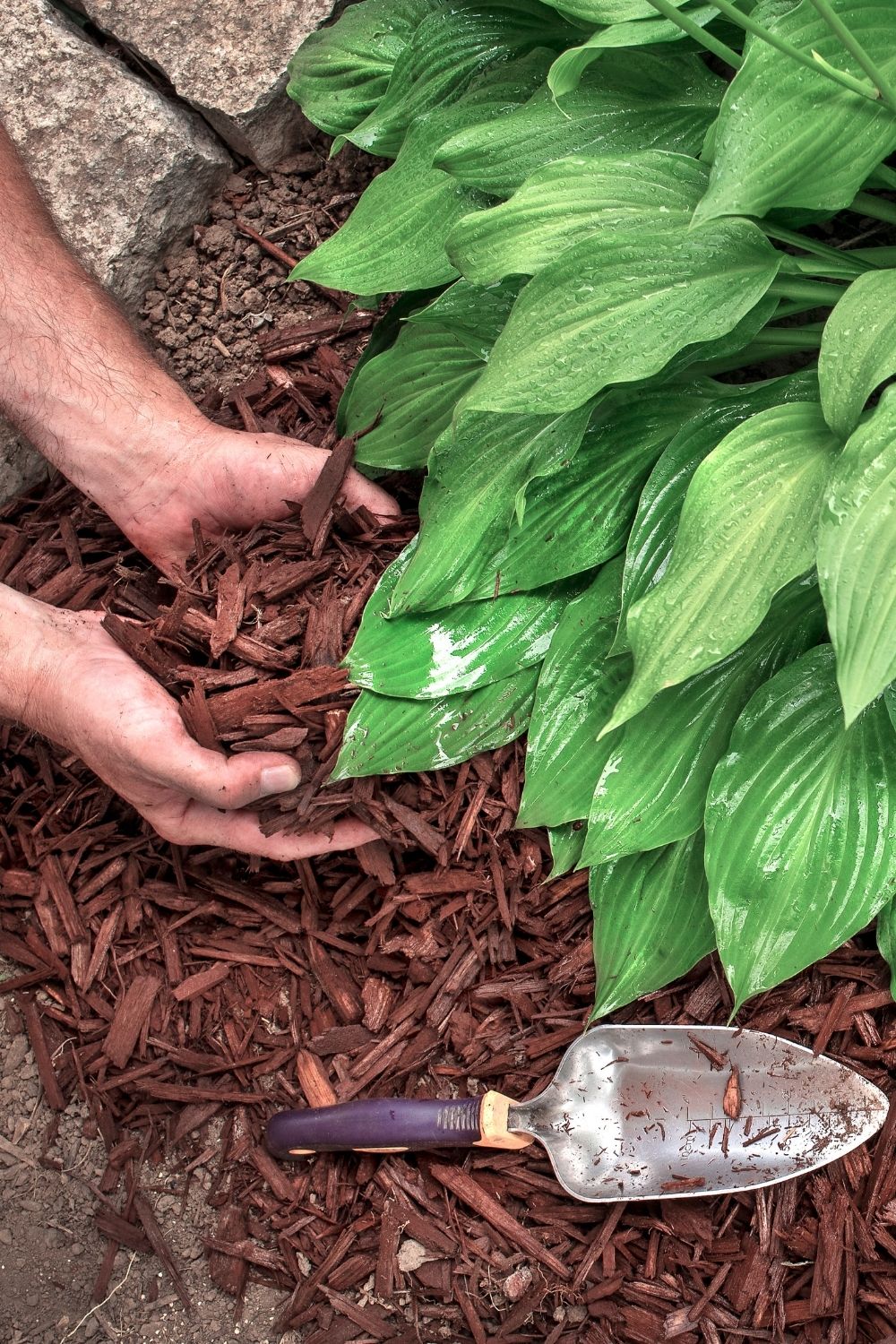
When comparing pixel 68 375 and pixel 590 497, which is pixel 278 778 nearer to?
pixel 590 497

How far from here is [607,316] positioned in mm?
966

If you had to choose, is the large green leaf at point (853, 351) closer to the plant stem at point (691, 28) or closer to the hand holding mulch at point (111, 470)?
the plant stem at point (691, 28)

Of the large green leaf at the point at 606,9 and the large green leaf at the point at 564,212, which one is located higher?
the large green leaf at the point at 606,9

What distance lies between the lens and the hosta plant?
932mm

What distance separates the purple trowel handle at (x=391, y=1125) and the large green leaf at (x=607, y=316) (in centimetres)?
78

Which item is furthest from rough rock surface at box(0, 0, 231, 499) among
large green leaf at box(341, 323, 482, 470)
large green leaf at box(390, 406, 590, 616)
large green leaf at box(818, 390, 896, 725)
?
large green leaf at box(818, 390, 896, 725)

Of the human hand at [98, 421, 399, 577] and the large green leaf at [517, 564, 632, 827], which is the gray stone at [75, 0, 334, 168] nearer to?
the human hand at [98, 421, 399, 577]

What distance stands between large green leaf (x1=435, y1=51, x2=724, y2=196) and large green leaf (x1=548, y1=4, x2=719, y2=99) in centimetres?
6

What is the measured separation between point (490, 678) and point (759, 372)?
0.56 m

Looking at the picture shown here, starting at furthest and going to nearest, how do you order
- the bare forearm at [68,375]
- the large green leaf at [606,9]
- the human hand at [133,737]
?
the bare forearm at [68,375] → the human hand at [133,737] → the large green leaf at [606,9]

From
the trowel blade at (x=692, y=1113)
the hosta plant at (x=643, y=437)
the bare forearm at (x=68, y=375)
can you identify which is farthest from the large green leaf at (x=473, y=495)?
the trowel blade at (x=692, y=1113)

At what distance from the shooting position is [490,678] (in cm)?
123

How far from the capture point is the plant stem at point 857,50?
28.1 inches

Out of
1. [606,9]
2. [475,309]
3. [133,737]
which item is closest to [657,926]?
[133,737]
